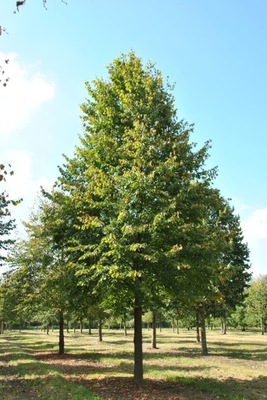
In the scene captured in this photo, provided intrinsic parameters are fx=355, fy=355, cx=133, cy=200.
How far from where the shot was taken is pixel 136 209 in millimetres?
13961

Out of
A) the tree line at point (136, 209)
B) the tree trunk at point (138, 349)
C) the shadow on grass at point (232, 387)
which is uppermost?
the tree line at point (136, 209)

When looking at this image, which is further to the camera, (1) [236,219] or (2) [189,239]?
(1) [236,219]

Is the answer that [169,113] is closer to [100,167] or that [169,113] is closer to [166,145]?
[166,145]

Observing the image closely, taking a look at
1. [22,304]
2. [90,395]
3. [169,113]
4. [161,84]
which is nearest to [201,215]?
[169,113]

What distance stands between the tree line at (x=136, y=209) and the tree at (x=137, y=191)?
42 millimetres

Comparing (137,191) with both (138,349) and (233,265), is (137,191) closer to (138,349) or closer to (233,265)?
(138,349)

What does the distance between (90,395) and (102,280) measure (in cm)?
390

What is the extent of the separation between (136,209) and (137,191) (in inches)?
37.0

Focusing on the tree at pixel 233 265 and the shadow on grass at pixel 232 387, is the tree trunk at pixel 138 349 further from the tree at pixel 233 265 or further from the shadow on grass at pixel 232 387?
the tree at pixel 233 265

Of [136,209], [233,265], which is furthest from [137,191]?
[233,265]

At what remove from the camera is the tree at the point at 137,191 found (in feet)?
43.0

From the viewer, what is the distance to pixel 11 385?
15.6m

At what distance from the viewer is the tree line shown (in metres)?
13.2

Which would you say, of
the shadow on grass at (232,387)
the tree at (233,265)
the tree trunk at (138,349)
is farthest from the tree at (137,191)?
the tree at (233,265)
